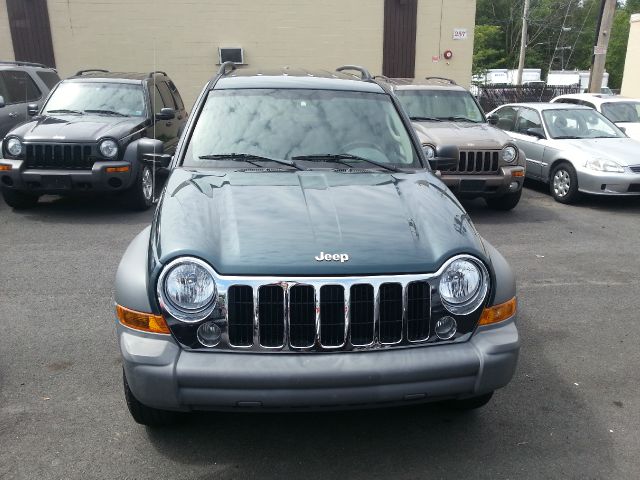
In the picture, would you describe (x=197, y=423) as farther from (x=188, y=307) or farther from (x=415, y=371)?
(x=415, y=371)

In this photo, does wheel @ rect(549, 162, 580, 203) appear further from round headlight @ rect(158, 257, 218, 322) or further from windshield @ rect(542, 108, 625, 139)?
round headlight @ rect(158, 257, 218, 322)

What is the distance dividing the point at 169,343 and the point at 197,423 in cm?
80

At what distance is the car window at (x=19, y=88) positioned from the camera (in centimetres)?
1002

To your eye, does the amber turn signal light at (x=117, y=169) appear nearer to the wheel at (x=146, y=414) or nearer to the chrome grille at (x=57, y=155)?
the chrome grille at (x=57, y=155)

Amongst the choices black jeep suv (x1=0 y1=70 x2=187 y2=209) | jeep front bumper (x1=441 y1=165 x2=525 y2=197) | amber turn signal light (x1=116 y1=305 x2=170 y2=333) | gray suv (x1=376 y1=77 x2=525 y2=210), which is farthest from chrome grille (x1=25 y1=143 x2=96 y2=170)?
amber turn signal light (x1=116 y1=305 x2=170 y2=333)

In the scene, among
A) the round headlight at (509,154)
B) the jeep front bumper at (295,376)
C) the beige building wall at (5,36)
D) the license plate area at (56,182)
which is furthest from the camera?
the beige building wall at (5,36)

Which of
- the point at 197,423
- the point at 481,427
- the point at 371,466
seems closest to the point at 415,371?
the point at 371,466

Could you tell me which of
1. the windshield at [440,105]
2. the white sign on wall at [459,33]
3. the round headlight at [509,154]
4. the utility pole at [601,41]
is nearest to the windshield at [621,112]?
the utility pole at [601,41]

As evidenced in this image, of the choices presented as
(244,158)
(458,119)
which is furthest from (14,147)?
(458,119)

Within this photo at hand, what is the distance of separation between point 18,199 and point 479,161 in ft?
20.7

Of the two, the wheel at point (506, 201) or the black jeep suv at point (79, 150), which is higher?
the black jeep suv at point (79, 150)

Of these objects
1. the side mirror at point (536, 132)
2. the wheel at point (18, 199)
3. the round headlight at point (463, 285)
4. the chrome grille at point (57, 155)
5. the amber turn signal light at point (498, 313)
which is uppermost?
the round headlight at point (463, 285)

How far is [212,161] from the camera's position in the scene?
3820 mm

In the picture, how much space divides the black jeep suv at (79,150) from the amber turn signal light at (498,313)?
5.40 metres
